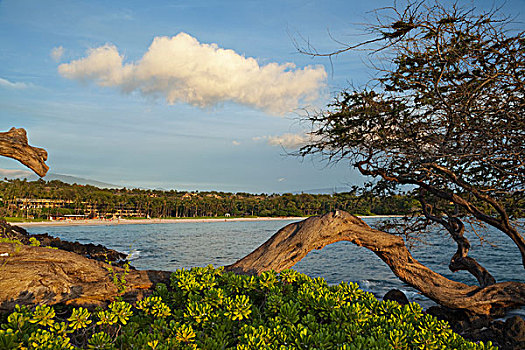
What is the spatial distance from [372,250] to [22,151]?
18.7ft

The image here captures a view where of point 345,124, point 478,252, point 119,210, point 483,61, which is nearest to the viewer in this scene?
point 483,61

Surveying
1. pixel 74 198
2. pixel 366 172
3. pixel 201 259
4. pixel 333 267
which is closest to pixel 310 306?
pixel 366 172

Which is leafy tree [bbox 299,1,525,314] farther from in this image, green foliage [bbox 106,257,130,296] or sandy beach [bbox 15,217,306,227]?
sandy beach [bbox 15,217,306,227]

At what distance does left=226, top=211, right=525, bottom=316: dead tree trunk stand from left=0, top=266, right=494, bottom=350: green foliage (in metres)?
2.08

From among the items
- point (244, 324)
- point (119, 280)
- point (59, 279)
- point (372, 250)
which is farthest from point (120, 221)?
point (244, 324)

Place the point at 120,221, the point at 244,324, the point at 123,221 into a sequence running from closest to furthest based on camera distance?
the point at 244,324 → the point at 120,221 → the point at 123,221

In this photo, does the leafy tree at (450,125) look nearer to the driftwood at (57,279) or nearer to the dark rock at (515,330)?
the dark rock at (515,330)

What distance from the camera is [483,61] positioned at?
5.90 metres

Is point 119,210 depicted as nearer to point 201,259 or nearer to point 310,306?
point 201,259

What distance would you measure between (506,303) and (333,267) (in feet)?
48.0

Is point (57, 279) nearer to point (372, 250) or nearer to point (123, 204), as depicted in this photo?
point (372, 250)

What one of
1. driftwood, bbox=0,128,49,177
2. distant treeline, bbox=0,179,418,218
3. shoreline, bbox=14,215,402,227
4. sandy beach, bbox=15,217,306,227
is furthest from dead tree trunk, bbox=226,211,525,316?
sandy beach, bbox=15,217,306,227

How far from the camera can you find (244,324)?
2.80 m

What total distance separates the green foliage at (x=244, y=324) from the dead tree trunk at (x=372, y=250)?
208 cm
